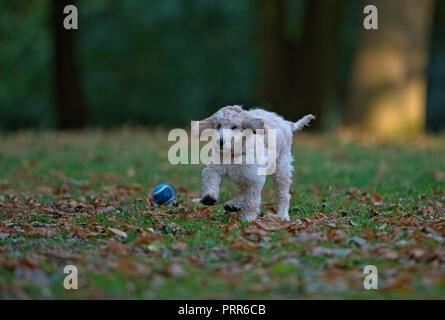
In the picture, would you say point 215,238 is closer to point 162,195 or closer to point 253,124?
point 253,124

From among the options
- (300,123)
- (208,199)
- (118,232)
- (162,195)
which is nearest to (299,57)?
(300,123)

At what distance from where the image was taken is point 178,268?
5566 mm

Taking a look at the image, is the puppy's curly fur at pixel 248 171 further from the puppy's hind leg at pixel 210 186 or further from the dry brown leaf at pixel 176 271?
the dry brown leaf at pixel 176 271

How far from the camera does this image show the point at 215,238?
659cm

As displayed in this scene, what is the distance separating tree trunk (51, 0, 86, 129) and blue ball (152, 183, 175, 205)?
43.3 ft

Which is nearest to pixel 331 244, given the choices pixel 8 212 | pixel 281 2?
pixel 8 212

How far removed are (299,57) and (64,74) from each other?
6.89 meters

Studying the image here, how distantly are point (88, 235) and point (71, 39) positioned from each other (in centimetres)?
1497

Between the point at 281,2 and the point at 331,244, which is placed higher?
the point at 281,2

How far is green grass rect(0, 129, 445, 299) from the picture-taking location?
530 cm

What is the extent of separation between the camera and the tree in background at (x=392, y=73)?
16.7 m

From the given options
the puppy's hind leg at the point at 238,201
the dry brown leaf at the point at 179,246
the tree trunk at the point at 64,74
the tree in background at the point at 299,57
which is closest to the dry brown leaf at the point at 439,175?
the puppy's hind leg at the point at 238,201

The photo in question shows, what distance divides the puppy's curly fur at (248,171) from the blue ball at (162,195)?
686mm
